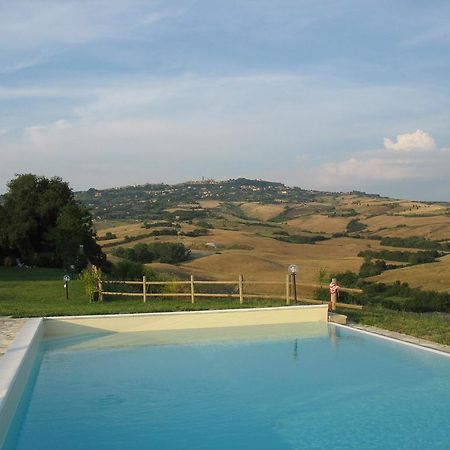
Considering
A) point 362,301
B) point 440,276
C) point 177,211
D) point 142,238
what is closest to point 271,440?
point 362,301

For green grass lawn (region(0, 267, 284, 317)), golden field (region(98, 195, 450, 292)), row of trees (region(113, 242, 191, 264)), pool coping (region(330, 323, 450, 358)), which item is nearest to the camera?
pool coping (region(330, 323, 450, 358))

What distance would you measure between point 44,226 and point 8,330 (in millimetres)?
23572

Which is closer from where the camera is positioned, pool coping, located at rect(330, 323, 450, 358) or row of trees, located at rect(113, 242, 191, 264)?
pool coping, located at rect(330, 323, 450, 358)

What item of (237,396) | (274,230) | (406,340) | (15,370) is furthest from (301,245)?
(15,370)

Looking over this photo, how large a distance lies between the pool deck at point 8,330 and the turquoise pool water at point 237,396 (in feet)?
2.06

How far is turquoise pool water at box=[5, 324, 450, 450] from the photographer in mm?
6324

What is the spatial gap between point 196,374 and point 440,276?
108ft

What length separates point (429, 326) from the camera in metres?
11.7

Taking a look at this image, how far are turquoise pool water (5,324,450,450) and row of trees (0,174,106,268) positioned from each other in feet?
60.6

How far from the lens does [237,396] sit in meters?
7.93

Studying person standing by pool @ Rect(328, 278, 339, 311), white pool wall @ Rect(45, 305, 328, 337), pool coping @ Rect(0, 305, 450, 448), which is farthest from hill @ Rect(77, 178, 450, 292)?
pool coping @ Rect(0, 305, 450, 448)

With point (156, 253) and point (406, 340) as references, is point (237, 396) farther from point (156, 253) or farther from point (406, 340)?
point (156, 253)

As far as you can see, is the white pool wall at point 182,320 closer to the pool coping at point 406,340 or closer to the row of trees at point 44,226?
the pool coping at point 406,340

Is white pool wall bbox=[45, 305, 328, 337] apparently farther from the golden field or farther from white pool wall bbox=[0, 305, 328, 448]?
the golden field
